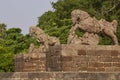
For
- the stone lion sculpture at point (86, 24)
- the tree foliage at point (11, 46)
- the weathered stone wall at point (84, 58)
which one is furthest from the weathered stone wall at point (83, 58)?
the tree foliage at point (11, 46)

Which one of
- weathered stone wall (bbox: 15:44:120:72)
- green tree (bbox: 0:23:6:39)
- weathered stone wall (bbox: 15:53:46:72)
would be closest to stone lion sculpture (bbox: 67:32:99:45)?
weathered stone wall (bbox: 15:44:120:72)

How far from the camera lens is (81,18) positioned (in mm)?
19859

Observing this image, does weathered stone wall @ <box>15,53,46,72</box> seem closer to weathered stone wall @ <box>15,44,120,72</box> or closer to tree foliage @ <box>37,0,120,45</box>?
weathered stone wall @ <box>15,44,120,72</box>

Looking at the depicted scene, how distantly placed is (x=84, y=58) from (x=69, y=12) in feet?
77.5

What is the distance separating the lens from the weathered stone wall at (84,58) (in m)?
18.2

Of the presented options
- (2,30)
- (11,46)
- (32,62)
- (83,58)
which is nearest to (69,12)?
(11,46)

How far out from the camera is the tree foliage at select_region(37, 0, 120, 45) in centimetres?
3925

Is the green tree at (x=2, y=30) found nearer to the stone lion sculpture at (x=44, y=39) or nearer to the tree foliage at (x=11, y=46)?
the tree foliage at (x=11, y=46)

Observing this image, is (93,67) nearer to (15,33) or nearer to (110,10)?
(110,10)

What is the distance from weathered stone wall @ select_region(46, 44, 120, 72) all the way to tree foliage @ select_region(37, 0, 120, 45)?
18.8 m

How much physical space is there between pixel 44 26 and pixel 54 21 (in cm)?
125

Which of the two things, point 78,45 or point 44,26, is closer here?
point 78,45

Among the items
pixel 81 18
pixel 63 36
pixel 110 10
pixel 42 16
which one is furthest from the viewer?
pixel 42 16

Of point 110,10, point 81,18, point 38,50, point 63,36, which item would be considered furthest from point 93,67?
point 110,10
